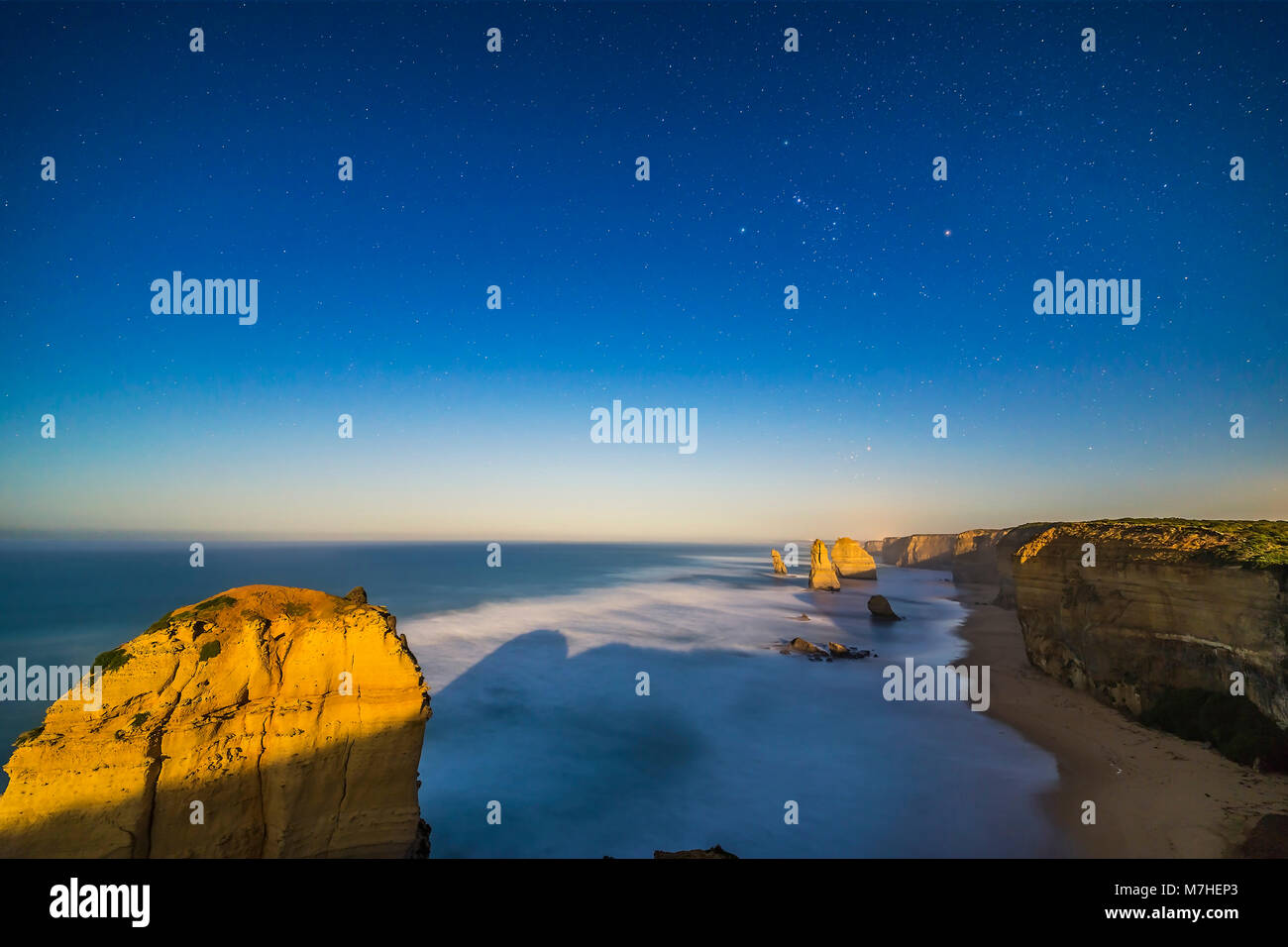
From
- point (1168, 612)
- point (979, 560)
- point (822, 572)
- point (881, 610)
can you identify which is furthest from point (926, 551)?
point (1168, 612)

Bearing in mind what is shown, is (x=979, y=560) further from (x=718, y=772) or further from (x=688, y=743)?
(x=718, y=772)

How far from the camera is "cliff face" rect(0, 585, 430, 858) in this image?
8.23 metres

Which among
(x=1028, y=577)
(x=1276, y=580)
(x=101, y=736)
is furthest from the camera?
(x=1028, y=577)

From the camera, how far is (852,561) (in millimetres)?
91812

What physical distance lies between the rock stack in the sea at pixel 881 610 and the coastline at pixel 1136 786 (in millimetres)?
28711

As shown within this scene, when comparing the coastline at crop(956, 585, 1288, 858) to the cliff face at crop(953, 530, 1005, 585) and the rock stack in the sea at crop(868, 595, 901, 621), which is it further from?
the cliff face at crop(953, 530, 1005, 585)

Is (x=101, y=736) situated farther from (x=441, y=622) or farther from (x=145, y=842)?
(x=441, y=622)

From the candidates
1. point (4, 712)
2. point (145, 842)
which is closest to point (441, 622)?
point (4, 712)

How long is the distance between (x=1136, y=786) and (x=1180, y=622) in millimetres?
7825

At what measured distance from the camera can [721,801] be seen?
18984mm

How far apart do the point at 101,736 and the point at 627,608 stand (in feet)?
193

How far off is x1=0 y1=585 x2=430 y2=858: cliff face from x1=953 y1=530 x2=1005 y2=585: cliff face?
9734 cm

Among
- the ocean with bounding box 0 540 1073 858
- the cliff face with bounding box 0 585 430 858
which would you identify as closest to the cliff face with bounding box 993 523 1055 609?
the ocean with bounding box 0 540 1073 858

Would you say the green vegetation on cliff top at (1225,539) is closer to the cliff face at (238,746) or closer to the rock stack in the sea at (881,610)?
the cliff face at (238,746)
